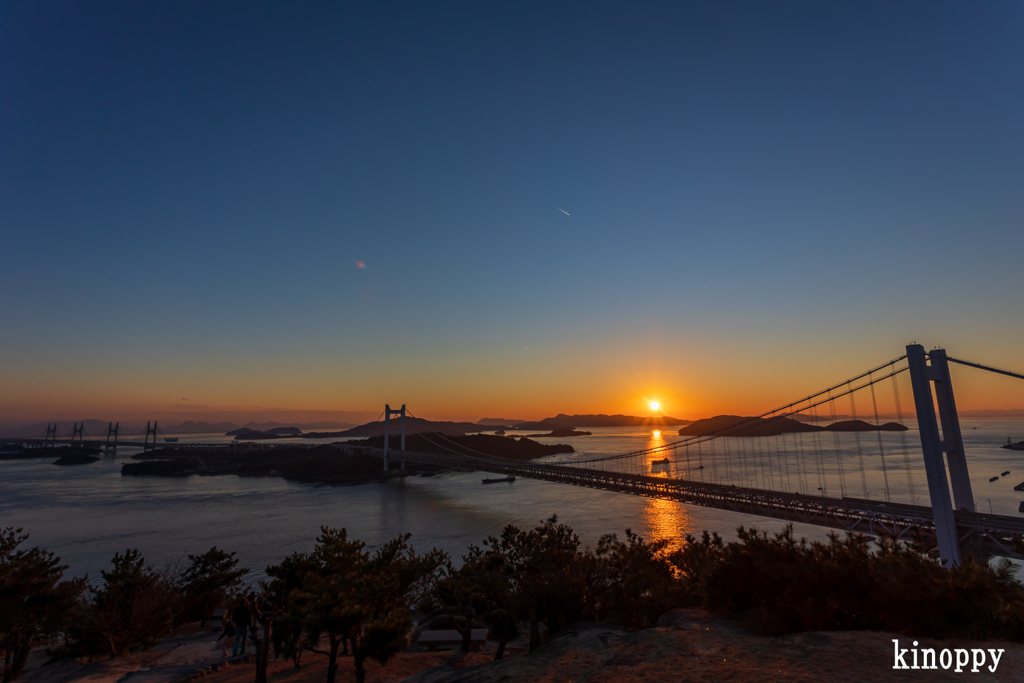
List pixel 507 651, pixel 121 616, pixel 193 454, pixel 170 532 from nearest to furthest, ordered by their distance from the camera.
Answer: pixel 507 651, pixel 121 616, pixel 170 532, pixel 193 454

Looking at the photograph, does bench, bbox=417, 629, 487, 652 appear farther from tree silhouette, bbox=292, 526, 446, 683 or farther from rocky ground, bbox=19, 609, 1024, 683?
tree silhouette, bbox=292, 526, 446, 683

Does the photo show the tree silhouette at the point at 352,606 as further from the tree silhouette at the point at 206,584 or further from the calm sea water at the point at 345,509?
the calm sea water at the point at 345,509

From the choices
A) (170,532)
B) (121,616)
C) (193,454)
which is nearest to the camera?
(121,616)

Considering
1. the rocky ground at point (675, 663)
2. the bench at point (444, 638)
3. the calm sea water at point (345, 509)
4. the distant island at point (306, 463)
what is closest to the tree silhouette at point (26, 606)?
the rocky ground at point (675, 663)

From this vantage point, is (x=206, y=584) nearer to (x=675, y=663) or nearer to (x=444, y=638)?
(x=444, y=638)

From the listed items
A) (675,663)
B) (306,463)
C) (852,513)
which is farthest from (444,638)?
(306,463)

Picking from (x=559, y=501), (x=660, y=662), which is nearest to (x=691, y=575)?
(x=660, y=662)

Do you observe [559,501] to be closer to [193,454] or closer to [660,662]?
[660,662]
